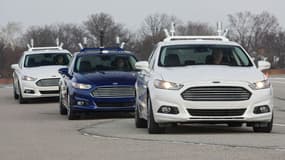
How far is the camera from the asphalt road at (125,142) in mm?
9938

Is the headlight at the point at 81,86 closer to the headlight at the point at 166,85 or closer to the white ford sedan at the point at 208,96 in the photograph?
the white ford sedan at the point at 208,96

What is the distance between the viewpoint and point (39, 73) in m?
24.1

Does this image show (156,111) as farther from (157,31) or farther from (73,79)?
(157,31)

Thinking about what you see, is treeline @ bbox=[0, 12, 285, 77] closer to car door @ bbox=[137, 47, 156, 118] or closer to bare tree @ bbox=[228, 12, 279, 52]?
bare tree @ bbox=[228, 12, 279, 52]

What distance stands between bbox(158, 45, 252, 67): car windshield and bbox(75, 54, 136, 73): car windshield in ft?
15.8

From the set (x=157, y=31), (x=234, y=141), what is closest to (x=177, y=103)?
(x=234, y=141)

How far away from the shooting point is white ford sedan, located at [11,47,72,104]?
78.6 ft

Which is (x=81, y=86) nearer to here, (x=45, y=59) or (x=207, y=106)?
(x=207, y=106)

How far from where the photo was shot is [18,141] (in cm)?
1248

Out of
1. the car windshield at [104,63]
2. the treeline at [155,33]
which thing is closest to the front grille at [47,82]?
the car windshield at [104,63]

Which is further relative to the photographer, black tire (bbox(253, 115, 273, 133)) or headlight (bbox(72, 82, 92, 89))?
headlight (bbox(72, 82, 92, 89))

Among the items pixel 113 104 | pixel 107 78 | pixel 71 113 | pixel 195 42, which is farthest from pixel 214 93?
pixel 71 113

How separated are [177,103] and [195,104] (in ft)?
0.93

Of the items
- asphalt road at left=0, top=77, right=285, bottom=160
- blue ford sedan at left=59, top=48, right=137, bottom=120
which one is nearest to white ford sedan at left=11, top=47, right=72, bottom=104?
blue ford sedan at left=59, top=48, right=137, bottom=120
